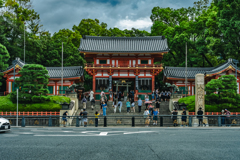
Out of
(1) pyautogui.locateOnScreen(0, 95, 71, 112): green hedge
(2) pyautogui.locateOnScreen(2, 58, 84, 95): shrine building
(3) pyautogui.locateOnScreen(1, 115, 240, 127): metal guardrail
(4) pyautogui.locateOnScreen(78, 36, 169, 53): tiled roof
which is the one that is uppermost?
(4) pyautogui.locateOnScreen(78, 36, 169, 53): tiled roof

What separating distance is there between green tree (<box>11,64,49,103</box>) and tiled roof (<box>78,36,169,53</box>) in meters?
11.5

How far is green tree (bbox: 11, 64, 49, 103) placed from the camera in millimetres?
25625

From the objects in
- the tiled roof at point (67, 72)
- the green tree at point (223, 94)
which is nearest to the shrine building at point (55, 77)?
the tiled roof at point (67, 72)

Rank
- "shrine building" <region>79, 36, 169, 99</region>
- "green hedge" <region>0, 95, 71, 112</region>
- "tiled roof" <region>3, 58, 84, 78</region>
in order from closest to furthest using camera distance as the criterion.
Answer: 1. "green hedge" <region>0, 95, 71, 112</region>
2. "shrine building" <region>79, 36, 169, 99</region>
3. "tiled roof" <region>3, 58, 84, 78</region>

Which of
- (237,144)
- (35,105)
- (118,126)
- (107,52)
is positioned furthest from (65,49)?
(237,144)

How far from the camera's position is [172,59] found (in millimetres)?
46781

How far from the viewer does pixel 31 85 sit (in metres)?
25.8

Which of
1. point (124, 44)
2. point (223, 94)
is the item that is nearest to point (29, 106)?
point (223, 94)

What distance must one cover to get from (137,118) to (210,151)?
11571mm

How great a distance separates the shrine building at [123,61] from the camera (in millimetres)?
37000

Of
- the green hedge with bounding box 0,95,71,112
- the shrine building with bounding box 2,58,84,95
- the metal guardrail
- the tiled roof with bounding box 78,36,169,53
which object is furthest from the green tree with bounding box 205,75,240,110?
the shrine building with bounding box 2,58,84,95

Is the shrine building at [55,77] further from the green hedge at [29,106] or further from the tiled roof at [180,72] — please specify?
the tiled roof at [180,72]

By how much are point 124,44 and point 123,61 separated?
10.2 feet

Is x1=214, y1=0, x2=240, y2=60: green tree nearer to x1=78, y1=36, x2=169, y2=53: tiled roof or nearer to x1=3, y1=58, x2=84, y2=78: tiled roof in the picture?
x1=78, y1=36, x2=169, y2=53: tiled roof
